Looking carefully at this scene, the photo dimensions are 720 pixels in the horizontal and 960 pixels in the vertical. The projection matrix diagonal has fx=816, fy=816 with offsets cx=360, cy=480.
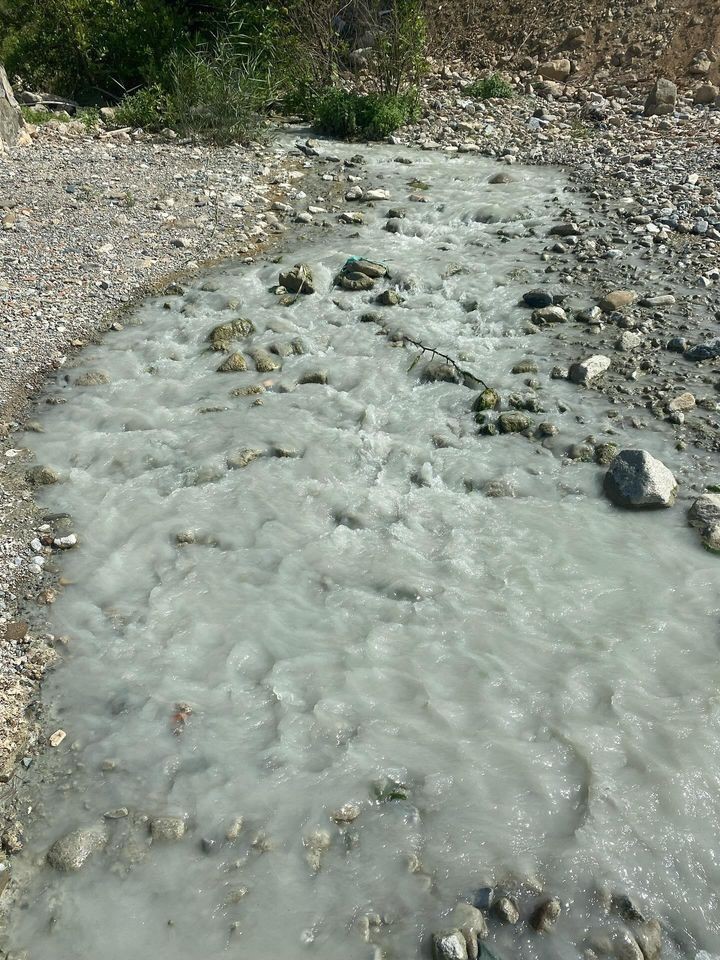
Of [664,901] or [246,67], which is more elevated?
[246,67]

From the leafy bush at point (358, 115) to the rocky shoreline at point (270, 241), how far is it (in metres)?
0.34

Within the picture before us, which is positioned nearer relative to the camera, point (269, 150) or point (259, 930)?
point (259, 930)

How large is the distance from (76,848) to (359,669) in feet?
4.64

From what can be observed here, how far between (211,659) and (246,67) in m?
10.7

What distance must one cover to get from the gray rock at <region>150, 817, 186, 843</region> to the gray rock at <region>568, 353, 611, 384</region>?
13.3ft

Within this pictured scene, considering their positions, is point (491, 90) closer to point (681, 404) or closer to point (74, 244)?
point (74, 244)

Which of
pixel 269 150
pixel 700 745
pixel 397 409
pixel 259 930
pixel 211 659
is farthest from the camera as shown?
pixel 269 150

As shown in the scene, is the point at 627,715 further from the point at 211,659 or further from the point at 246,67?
the point at 246,67

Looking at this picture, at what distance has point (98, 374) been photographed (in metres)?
6.23

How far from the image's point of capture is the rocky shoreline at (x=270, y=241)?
504 centimetres

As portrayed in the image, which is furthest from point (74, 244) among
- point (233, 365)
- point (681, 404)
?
point (681, 404)

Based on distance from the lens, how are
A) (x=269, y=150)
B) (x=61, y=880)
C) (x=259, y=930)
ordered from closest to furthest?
(x=259, y=930)
(x=61, y=880)
(x=269, y=150)

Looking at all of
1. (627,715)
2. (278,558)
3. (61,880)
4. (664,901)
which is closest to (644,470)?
(627,715)

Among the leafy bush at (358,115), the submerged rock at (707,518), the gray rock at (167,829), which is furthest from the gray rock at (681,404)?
the leafy bush at (358,115)
